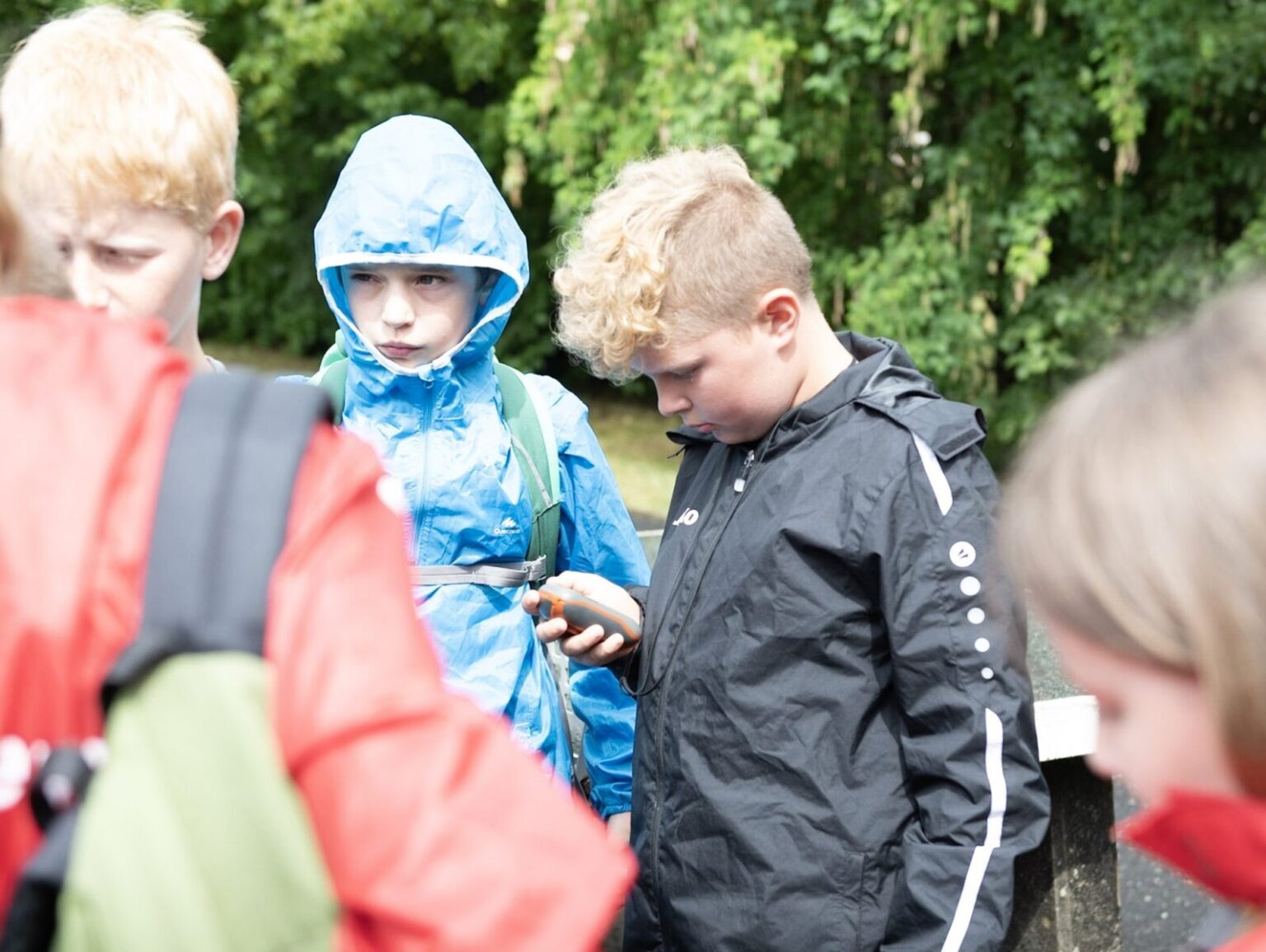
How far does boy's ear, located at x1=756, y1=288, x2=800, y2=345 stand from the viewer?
246 cm

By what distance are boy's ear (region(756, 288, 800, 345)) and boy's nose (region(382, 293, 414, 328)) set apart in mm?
718

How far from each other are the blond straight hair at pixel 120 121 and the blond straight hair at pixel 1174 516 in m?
1.10

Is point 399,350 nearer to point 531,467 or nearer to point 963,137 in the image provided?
point 531,467

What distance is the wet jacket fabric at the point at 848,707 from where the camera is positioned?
7.07 ft

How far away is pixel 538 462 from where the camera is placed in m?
2.75

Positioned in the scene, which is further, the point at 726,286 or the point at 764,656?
the point at 726,286

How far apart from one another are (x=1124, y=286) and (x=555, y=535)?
864 centimetres

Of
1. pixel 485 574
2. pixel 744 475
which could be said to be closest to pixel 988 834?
pixel 744 475

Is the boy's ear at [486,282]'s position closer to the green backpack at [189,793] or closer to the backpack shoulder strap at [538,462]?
the backpack shoulder strap at [538,462]

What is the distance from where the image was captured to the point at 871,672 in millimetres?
2246

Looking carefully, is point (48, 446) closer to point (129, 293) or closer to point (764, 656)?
point (129, 293)

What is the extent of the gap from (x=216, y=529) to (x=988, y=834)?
1.54 m

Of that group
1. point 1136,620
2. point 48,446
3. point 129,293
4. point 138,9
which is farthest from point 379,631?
point 138,9

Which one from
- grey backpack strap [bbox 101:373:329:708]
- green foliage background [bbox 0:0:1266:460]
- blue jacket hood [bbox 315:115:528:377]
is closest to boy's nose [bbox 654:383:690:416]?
blue jacket hood [bbox 315:115:528:377]
